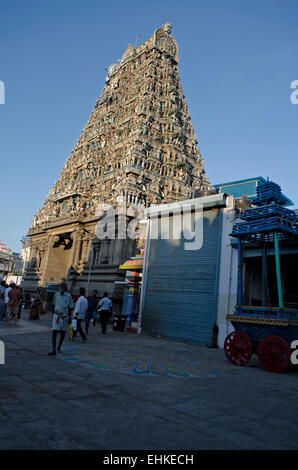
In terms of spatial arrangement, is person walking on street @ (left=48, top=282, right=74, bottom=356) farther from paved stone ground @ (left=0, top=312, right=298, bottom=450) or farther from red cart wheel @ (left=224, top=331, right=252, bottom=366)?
red cart wheel @ (left=224, top=331, right=252, bottom=366)

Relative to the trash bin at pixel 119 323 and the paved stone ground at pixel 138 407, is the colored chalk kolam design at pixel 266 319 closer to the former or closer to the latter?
the paved stone ground at pixel 138 407

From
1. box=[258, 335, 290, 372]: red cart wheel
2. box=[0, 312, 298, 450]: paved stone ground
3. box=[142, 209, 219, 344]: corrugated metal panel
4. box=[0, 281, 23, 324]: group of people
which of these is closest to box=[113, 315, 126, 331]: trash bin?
box=[142, 209, 219, 344]: corrugated metal panel

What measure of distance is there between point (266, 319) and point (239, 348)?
124 cm

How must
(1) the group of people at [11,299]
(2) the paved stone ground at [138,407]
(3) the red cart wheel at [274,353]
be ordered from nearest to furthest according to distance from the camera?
(2) the paved stone ground at [138,407] → (3) the red cart wheel at [274,353] → (1) the group of people at [11,299]

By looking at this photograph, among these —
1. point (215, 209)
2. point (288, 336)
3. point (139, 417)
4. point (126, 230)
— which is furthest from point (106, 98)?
point (139, 417)

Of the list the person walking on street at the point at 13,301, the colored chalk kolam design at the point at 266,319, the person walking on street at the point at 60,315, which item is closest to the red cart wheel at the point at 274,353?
the colored chalk kolam design at the point at 266,319

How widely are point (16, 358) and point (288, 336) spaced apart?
22.1 ft

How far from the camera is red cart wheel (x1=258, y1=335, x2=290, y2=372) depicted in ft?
27.5

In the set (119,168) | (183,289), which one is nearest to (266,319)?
(183,289)

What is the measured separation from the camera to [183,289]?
16734mm

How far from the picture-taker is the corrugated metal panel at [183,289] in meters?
15.6

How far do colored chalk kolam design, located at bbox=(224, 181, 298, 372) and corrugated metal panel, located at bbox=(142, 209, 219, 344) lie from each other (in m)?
5.22

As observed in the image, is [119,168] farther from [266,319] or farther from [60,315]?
[266,319]

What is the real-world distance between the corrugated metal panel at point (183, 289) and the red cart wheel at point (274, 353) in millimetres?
6366
